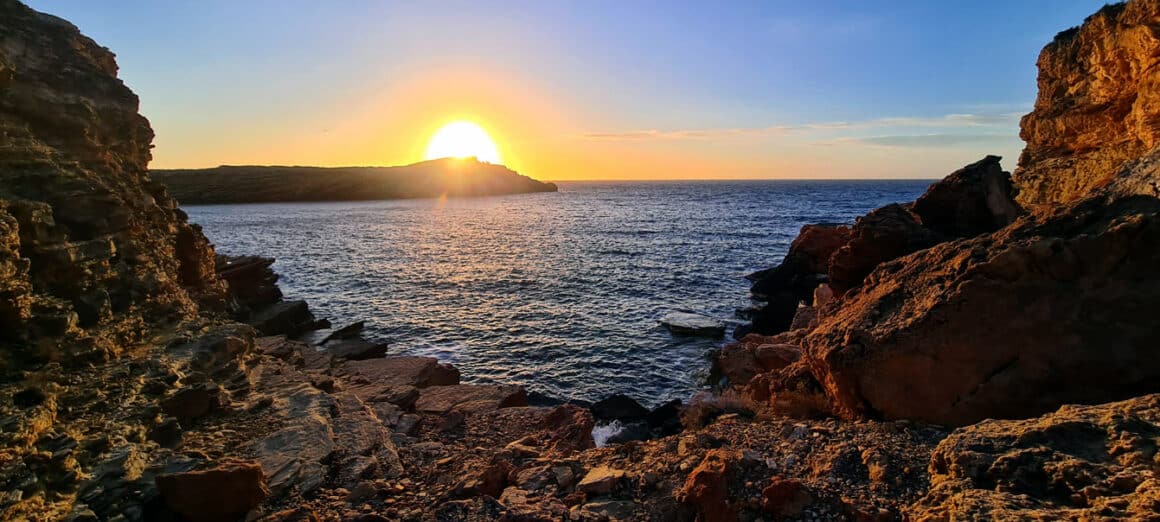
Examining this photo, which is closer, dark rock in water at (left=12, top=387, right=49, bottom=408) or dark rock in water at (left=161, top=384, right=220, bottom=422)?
dark rock in water at (left=12, top=387, right=49, bottom=408)

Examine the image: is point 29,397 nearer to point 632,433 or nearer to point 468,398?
point 468,398

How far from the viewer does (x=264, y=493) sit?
6.68m

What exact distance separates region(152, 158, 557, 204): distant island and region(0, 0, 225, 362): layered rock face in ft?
478

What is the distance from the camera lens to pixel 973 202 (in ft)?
42.3

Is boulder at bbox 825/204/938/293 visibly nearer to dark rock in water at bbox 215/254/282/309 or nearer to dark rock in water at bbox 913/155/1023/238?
dark rock in water at bbox 913/155/1023/238

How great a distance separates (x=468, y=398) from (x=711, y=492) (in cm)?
880

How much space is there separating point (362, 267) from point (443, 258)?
6669 mm

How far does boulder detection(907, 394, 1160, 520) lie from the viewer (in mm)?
4074

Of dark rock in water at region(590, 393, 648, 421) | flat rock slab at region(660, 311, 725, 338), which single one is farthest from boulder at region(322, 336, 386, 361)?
flat rock slab at region(660, 311, 725, 338)

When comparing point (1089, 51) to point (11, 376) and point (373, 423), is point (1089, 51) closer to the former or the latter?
point (373, 423)

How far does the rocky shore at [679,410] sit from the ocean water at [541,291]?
5.83 metres

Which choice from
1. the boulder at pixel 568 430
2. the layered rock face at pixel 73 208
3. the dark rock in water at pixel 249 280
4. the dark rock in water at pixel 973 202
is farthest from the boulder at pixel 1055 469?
the dark rock in water at pixel 249 280

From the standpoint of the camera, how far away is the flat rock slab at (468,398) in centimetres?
1274

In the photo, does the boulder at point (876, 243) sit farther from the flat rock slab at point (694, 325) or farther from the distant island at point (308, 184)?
the distant island at point (308, 184)
